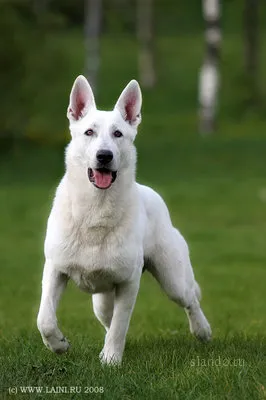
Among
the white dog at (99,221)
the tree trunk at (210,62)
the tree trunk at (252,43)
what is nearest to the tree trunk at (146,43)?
the tree trunk at (252,43)

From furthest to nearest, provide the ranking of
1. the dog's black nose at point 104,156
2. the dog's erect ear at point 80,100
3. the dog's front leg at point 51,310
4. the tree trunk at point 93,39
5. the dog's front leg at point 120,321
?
the tree trunk at point 93,39, the dog's erect ear at point 80,100, the dog's front leg at point 120,321, the dog's front leg at point 51,310, the dog's black nose at point 104,156

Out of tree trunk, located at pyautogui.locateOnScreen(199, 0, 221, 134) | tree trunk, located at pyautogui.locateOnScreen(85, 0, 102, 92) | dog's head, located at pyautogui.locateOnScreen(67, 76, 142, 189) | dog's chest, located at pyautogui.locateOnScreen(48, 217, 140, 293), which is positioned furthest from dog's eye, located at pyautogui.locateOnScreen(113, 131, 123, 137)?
tree trunk, located at pyautogui.locateOnScreen(85, 0, 102, 92)

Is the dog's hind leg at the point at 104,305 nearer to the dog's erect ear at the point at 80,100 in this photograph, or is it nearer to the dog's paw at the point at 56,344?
the dog's paw at the point at 56,344

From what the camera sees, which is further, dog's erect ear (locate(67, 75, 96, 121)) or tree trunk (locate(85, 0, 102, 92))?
tree trunk (locate(85, 0, 102, 92))

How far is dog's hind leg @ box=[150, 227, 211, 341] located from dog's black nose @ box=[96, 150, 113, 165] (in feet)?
4.41

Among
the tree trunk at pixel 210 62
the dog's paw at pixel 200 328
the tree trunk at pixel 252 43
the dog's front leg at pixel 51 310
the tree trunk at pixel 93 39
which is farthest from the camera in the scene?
the tree trunk at pixel 252 43

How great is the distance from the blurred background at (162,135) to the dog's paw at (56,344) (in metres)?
2.86

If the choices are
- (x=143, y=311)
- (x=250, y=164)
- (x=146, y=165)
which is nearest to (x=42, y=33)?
(x=146, y=165)

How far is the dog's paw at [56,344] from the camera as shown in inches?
322

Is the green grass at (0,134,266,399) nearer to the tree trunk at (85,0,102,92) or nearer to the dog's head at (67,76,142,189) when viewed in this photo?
the dog's head at (67,76,142,189)

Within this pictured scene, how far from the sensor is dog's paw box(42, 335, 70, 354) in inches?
322

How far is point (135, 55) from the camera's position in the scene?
54.9 meters

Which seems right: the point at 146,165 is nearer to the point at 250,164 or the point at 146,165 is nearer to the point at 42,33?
the point at 250,164

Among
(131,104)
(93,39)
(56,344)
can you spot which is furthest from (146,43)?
(56,344)
